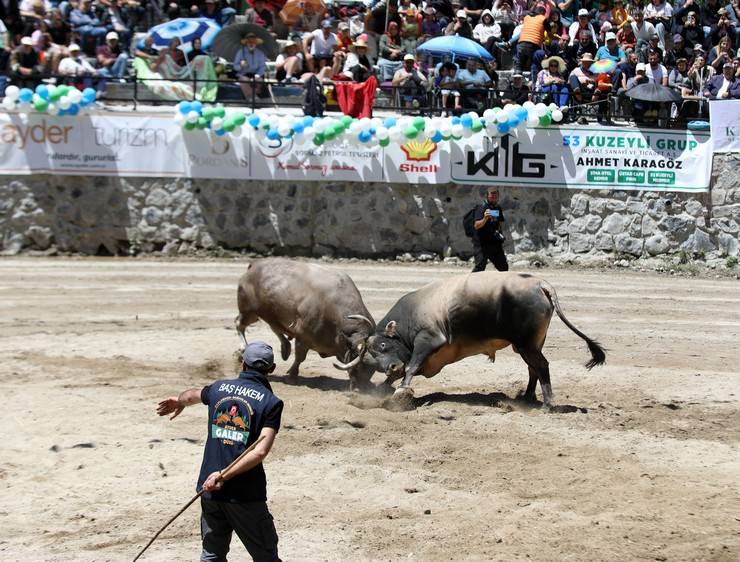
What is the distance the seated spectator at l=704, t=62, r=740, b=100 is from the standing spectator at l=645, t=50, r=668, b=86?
3.08 ft

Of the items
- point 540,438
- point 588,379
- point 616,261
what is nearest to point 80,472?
point 540,438

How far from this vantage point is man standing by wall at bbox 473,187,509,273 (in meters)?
17.2

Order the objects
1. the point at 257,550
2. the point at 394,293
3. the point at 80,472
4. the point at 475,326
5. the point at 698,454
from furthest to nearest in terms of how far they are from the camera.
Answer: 1. the point at 394,293
2. the point at 475,326
3. the point at 698,454
4. the point at 80,472
5. the point at 257,550

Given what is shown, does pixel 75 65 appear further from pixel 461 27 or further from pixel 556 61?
pixel 556 61

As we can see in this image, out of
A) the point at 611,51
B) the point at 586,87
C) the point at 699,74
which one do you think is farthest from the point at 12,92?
the point at 699,74

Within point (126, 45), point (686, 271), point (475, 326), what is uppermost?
point (126, 45)

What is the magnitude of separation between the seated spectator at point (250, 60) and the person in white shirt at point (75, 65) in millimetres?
3103

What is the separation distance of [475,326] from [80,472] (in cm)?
471

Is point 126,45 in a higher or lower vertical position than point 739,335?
higher

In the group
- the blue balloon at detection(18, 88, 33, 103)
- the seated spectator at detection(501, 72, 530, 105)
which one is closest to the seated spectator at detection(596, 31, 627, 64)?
the seated spectator at detection(501, 72, 530, 105)

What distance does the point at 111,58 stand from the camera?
2380cm

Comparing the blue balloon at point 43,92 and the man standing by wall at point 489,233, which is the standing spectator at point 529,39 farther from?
the blue balloon at point 43,92

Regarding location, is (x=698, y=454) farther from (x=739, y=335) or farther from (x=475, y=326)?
(x=739, y=335)

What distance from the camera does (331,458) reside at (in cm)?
1005
